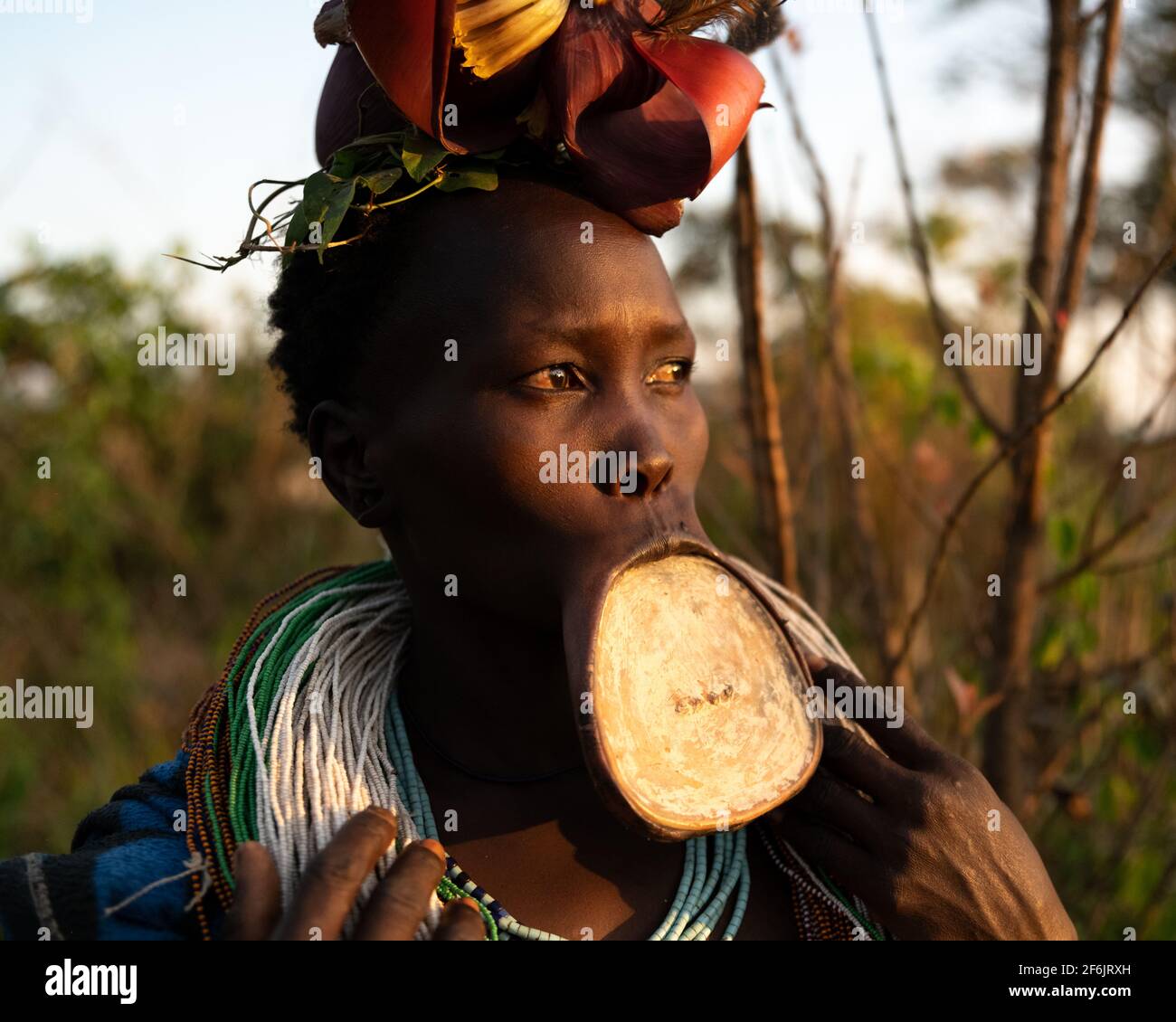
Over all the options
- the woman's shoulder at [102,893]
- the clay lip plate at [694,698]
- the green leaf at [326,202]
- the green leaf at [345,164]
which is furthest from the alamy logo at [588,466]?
the woman's shoulder at [102,893]

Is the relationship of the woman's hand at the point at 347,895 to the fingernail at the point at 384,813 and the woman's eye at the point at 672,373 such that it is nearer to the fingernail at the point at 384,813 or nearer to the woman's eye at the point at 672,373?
the fingernail at the point at 384,813

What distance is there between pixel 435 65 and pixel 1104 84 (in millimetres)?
1527

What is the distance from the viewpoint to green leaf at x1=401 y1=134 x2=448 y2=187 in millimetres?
1845

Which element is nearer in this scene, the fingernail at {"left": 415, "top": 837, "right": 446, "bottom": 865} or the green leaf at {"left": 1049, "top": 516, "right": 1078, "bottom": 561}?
the fingernail at {"left": 415, "top": 837, "right": 446, "bottom": 865}

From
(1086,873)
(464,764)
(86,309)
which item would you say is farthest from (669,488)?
→ (86,309)

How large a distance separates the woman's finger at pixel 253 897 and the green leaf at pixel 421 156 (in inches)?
40.3

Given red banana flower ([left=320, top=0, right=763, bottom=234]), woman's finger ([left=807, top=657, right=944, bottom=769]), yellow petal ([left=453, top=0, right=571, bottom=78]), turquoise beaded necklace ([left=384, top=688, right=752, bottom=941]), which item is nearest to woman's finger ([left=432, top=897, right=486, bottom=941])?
turquoise beaded necklace ([left=384, top=688, right=752, bottom=941])

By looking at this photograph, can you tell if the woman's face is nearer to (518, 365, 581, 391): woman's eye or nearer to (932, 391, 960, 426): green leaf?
(518, 365, 581, 391): woman's eye

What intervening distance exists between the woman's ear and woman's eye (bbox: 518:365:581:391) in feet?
1.18

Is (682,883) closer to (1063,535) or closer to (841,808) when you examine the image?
(841,808)

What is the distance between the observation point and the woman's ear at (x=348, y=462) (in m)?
2.04
